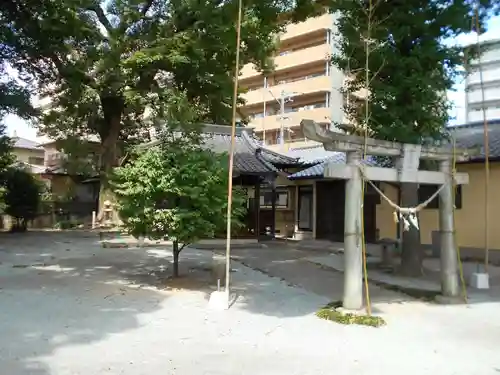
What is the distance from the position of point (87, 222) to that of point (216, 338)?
25077 millimetres

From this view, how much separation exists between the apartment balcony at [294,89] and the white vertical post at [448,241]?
107 ft

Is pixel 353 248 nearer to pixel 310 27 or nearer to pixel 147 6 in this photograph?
pixel 147 6

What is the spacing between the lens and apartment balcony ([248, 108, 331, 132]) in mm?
41594

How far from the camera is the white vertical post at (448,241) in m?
8.30

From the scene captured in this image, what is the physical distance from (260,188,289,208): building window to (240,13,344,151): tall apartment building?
1737cm

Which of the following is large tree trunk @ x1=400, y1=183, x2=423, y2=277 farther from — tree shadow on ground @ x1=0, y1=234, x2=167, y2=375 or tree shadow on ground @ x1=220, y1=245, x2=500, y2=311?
tree shadow on ground @ x1=0, y1=234, x2=167, y2=375

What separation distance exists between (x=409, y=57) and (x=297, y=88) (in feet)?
114

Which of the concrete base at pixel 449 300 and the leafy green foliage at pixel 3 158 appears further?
the leafy green foliage at pixel 3 158

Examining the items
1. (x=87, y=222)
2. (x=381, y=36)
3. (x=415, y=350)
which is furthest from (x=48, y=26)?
(x=87, y=222)

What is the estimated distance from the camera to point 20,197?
71.9 feet

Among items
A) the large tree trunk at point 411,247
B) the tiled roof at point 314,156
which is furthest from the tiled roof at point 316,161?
Result: the large tree trunk at point 411,247

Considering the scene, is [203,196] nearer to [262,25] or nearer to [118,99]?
[262,25]

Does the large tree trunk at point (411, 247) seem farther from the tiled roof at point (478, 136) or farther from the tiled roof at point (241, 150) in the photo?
the tiled roof at point (241, 150)

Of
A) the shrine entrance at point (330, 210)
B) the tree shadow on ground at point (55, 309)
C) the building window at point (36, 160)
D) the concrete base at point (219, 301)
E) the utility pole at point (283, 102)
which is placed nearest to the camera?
the tree shadow on ground at point (55, 309)
